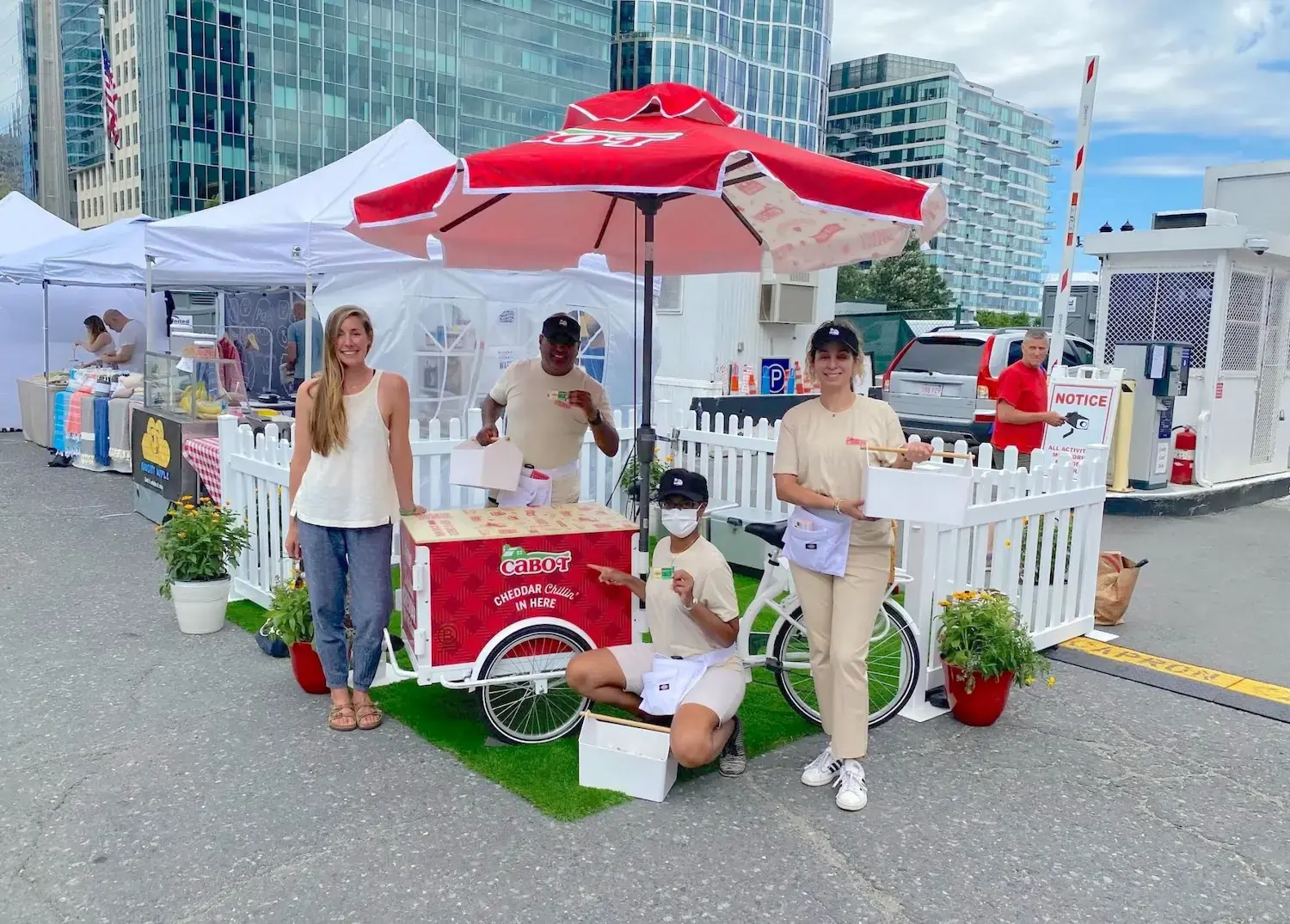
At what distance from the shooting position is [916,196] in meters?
3.70

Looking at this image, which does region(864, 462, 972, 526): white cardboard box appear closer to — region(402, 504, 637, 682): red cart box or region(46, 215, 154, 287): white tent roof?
region(402, 504, 637, 682): red cart box

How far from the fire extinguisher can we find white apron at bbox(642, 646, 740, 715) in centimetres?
898

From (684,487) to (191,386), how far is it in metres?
6.45

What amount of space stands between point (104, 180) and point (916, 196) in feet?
297

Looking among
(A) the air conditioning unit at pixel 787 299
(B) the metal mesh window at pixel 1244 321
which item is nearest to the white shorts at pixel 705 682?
(B) the metal mesh window at pixel 1244 321

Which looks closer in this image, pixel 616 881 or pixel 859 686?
pixel 616 881

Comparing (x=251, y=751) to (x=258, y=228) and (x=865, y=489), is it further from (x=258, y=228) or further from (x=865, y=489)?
(x=258, y=228)

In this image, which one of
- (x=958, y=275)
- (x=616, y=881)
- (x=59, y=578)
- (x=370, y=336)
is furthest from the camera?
(x=958, y=275)

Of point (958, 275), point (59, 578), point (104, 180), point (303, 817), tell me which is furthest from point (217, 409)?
point (958, 275)

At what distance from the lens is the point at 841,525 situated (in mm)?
3871

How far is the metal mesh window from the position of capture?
11242mm

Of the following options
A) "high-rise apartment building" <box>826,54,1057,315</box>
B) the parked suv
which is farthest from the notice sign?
"high-rise apartment building" <box>826,54,1057,315</box>

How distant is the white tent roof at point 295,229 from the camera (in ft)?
27.2

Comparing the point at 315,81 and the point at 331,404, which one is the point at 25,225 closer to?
the point at 331,404
